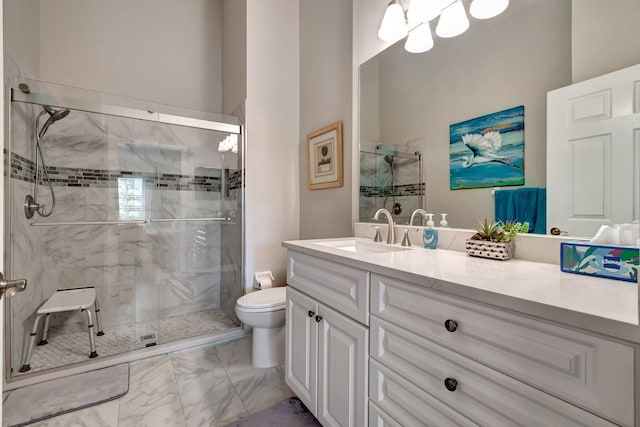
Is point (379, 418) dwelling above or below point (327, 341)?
below

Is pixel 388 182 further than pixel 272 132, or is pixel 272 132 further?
pixel 272 132

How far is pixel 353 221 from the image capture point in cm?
193

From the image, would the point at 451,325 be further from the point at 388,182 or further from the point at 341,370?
the point at 388,182

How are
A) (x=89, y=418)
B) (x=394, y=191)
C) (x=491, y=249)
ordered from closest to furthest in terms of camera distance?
(x=491, y=249), (x=89, y=418), (x=394, y=191)

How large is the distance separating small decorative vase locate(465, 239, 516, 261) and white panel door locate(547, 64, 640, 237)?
16 cm

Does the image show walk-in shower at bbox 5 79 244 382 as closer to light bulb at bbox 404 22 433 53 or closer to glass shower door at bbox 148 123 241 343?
glass shower door at bbox 148 123 241 343

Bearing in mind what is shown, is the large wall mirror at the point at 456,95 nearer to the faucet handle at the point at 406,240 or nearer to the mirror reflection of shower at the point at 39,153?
the faucet handle at the point at 406,240

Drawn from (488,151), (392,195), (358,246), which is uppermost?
(488,151)

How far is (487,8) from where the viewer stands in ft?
4.11

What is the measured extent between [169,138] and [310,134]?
1198mm

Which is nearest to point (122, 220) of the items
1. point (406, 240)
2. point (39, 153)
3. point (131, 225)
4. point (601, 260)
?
point (131, 225)

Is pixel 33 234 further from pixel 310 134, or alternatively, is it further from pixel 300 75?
pixel 300 75

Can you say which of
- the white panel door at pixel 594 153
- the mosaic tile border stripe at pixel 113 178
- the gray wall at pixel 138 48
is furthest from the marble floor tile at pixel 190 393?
the gray wall at pixel 138 48

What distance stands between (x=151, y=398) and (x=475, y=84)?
7.45 ft
